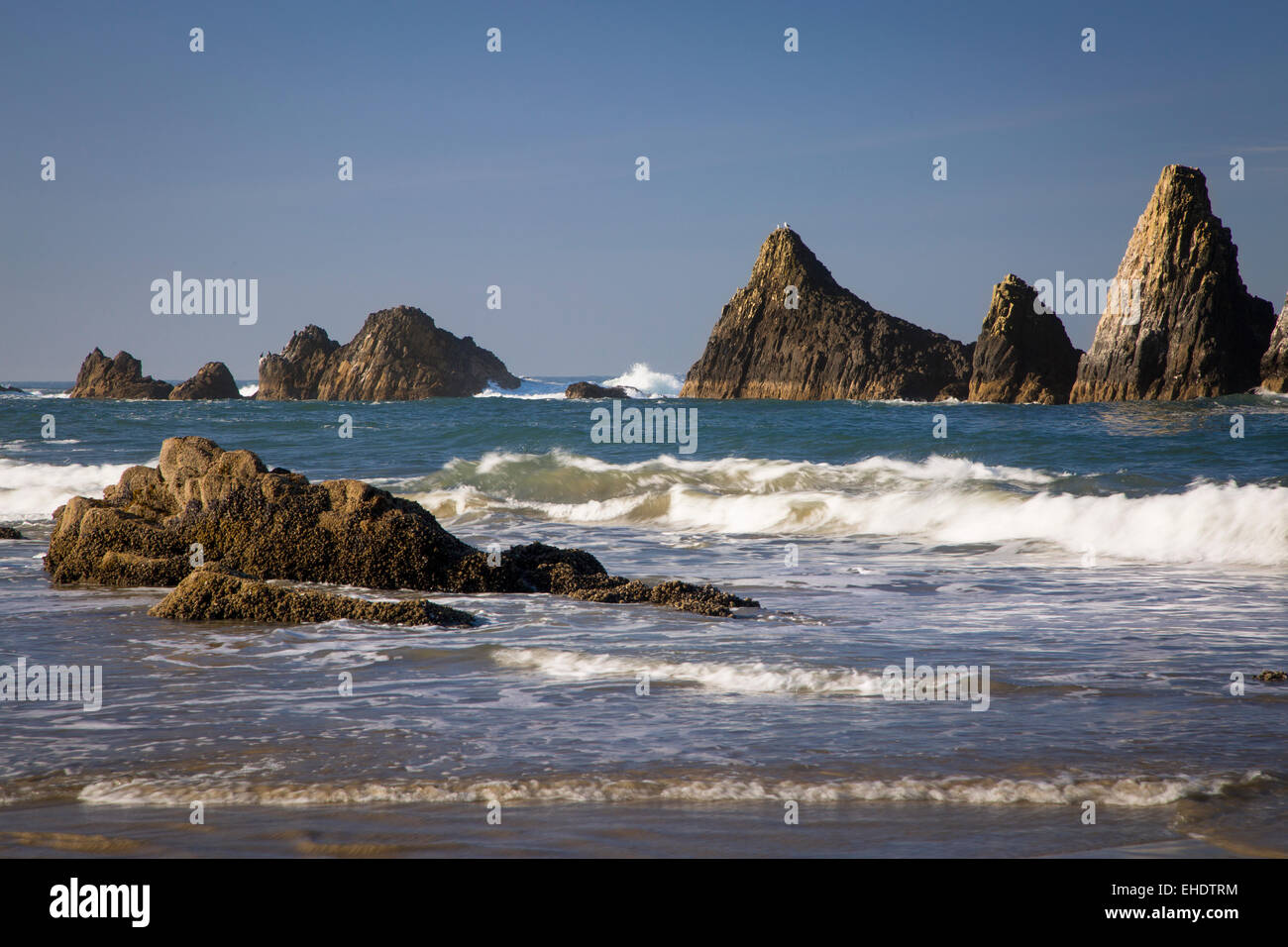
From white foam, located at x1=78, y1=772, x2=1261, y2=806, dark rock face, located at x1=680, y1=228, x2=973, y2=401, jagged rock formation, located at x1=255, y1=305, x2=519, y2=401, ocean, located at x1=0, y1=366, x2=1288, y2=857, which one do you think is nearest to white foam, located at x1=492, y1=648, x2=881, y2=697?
ocean, located at x1=0, y1=366, x2=1288, y2=857

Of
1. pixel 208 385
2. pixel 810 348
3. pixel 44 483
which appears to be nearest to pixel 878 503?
pixel 44 483

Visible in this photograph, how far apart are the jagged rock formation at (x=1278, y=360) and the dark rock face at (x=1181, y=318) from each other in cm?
628

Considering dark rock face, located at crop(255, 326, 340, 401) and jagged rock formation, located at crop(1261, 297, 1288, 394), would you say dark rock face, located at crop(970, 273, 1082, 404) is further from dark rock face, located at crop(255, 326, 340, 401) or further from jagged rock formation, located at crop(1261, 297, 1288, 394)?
dark rock face, located at crop(255, 326, 340, 401)

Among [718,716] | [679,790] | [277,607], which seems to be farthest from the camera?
[277,607]

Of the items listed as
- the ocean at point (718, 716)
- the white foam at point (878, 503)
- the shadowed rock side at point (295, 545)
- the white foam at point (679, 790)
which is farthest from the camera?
the white foam at point (878, 503)

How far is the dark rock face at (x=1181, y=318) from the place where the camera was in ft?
222

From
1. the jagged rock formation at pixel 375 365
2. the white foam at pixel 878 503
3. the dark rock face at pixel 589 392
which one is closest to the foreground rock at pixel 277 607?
the white foam at pixel 878 503

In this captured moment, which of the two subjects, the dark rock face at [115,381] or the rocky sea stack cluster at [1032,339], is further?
the dark rock face at [115,381]

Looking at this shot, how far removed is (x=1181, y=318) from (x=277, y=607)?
72.3 metres

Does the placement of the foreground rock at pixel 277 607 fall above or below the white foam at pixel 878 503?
below

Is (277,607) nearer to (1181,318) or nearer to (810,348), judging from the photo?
(1181,318)

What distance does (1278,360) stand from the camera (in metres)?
59.2

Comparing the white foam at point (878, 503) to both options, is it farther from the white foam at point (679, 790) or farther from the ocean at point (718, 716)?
the white foam at point (679, 790)
